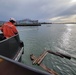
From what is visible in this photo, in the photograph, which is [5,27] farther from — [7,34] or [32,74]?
[32,74]

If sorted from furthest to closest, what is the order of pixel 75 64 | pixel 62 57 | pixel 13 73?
pixel 62 57 → pixel 75 64 → pixel 13 73

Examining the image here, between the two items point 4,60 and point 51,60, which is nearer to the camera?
point 4,60

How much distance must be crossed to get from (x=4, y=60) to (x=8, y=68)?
166mm

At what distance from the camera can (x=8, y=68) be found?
1782 millimetres

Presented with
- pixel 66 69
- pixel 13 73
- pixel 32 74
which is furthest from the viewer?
pixel 66 69

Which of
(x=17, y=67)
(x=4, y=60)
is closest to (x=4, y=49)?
(x=4, y=60)

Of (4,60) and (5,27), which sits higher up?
(4,60)

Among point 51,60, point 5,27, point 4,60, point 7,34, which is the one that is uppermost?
point 4,60

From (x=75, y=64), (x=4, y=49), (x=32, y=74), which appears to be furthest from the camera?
(x=75, y=64)

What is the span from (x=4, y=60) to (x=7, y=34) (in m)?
4.71

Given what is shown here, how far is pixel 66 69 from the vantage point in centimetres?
897

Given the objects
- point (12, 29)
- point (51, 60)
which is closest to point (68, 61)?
point (51, 60)

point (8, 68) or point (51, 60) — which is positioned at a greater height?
point (8, 68)

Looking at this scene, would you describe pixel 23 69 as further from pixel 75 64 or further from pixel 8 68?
pixel 75 64
